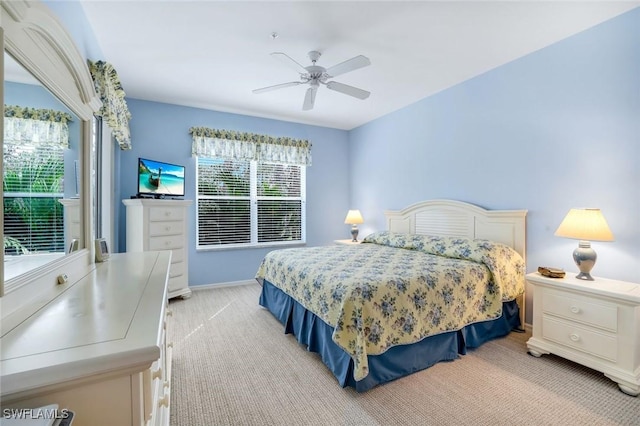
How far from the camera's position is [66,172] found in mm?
A: 1301

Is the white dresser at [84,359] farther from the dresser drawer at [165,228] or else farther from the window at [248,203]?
the window at [248,203]

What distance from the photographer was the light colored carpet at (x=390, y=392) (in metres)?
1.67

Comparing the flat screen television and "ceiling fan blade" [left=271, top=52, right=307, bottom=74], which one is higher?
"ceiling fan blade" [left=271, top=52, right=307, bottom=74]

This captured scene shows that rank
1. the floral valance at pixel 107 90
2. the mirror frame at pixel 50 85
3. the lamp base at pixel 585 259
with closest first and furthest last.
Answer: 1. the mirror frame at pixel 50 85
2. the floral valance at pixel 107 90
3. the lamp base at pixel 585 259

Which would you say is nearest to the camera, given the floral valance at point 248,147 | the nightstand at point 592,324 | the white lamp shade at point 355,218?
the nightstand at point 592,324

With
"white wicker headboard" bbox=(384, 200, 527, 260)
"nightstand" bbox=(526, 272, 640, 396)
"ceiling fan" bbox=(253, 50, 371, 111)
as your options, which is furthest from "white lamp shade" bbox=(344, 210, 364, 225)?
"nightstand" bbox=(526, 272, 640, 396)

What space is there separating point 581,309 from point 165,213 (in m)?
4.10

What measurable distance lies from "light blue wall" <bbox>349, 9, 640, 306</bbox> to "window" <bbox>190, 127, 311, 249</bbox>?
A: 6.85 feet

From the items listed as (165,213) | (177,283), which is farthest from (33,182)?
(177,283)

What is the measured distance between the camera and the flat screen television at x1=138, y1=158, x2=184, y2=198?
3447 millimetres

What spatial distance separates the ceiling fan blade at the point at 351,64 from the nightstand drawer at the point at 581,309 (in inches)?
92.2

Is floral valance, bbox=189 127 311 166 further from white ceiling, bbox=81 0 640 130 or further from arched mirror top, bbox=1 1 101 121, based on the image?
arched mirror top, bbox=1 1 101 121

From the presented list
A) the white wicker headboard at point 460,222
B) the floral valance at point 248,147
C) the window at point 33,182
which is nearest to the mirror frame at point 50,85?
the window at point 33,182

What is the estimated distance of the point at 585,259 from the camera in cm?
221
